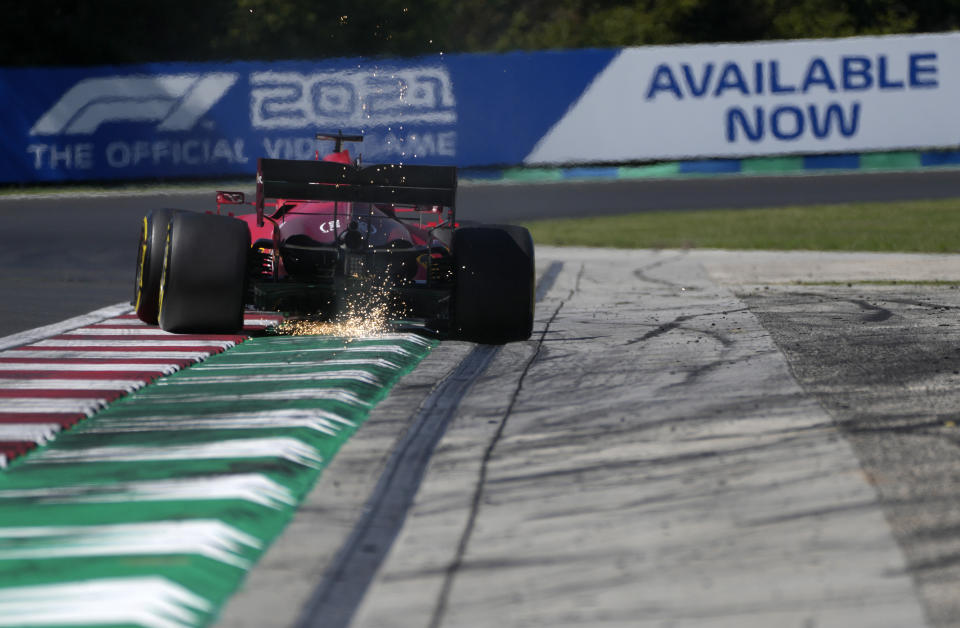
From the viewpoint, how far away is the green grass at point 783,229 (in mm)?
16547

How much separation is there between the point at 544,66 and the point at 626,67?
1.66 m

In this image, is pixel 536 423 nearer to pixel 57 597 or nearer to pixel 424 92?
pixel 57 597

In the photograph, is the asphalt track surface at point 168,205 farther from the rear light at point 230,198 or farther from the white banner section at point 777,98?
the rear light at point 230,198

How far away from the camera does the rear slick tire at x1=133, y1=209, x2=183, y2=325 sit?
28.7 feet

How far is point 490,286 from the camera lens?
338 inches

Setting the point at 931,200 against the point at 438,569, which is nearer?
the point at 438,569

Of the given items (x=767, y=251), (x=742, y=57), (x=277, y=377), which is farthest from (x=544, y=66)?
(x=277, y=377)

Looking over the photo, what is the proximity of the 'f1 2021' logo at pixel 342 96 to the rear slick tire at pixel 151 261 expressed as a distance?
17472mm

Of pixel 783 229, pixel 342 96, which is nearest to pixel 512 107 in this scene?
pixel 342 96

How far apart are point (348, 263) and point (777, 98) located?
1971 centimetres

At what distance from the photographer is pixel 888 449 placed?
209 inches

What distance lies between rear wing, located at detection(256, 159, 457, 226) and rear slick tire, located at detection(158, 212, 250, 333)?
409mm

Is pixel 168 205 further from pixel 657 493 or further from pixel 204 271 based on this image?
pixel 657 493

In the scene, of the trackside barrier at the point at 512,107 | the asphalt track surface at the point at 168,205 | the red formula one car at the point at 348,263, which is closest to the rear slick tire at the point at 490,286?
the red formula one car at the point at 348,263
